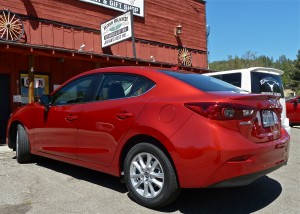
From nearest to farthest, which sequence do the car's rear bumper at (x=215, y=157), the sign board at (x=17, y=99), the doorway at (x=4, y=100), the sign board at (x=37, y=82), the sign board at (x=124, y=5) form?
the car's rear bumper at (x=215, y=157) < the doorway at (x=4, y=100) < the sign board at (x=17, y=99) < the sign board at (x=37, y=82) < the sign board at (x=124, y=5)

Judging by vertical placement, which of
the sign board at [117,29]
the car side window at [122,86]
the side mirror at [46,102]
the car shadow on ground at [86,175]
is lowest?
the car shadow on ground at [86,175]

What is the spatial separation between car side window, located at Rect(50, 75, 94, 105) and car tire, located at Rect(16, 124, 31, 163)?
0.96 meters

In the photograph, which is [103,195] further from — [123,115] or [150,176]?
[123,115]

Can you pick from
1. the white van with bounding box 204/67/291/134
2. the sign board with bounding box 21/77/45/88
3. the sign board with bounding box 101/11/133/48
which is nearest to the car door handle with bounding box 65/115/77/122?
the white van with bounding box 204/67/291/134

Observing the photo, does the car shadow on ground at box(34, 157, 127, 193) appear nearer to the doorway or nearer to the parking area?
the parking area

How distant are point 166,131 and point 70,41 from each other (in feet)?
34.9

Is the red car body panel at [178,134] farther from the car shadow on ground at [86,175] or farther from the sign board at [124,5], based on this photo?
the sign board at [124,5]

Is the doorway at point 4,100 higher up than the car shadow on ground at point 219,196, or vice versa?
the doorway at point 4,100

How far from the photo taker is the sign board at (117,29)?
13.2 meters

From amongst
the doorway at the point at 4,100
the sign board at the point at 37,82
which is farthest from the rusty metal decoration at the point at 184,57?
the doorway at the point at 4,100

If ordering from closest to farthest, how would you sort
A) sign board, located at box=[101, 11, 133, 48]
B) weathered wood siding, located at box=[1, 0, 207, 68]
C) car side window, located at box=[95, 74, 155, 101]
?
1. car side window, located at box=[95, 74, 155, 101]
2. weathered wood siding, located at box=[1, 0, 207, 68]
3. sign board, located at box=[101, 11, 133, 48]

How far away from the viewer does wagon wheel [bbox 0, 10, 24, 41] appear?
11.2 meters

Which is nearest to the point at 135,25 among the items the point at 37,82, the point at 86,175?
the point at 37,82

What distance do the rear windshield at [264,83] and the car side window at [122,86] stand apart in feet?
12.9
